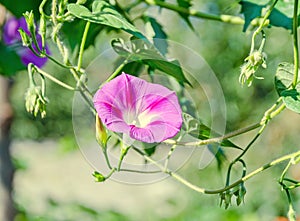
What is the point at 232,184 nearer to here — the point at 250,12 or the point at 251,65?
the point at 251,65

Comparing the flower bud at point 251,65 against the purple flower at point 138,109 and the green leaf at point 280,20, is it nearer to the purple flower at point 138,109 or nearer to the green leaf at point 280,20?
the purple flower at point 138,109

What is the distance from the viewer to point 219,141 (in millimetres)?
501

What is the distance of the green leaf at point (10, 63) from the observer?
2.60 feet

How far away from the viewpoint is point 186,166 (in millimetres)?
4406

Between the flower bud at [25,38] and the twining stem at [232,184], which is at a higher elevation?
the flower bud at [25,38]

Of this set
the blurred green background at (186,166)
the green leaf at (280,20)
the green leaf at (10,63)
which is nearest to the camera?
the green leaf at (280,20)

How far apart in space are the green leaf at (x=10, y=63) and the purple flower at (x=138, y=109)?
369 millimetres

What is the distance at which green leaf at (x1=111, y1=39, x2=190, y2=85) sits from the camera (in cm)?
52

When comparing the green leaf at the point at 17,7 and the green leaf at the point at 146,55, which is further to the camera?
the green leaf at the point at 17,7

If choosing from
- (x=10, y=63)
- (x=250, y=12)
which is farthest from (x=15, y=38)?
(x=250, y=12)

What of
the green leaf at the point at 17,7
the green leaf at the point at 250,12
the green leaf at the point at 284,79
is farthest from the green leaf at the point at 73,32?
the green leaf at the point at 284,79

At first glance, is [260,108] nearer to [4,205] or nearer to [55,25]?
[4,205]

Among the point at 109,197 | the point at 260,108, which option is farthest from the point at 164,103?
the point at 109,197

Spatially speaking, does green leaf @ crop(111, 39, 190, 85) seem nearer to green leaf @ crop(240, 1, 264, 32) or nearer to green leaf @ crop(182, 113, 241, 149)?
green leaf @ crop(182, 113, 241, 149)
